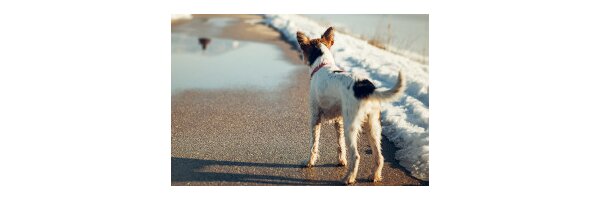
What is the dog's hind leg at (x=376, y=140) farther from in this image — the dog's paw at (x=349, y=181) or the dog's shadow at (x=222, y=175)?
the dog's shadow at (x=222, y=175)

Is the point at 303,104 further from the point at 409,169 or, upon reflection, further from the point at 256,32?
the point at 256,32

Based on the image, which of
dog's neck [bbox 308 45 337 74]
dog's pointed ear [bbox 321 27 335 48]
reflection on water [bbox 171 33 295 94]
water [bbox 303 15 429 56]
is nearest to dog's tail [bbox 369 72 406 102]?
dog's neck [bbox 308 45 337 74]

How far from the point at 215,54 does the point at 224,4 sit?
306cm

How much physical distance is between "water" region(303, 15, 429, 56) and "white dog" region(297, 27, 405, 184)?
139 centimetres

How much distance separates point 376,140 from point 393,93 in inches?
23.0

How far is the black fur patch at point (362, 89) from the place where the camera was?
414 cm

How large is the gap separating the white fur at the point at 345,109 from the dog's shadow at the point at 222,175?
0.26 metres

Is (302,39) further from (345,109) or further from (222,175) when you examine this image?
(222,175)

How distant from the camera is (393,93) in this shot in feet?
13.4

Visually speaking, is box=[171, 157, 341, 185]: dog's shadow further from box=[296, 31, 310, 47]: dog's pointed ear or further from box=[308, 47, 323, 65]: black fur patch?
box=[296, 31, 310, 47]: dog's pointed ear

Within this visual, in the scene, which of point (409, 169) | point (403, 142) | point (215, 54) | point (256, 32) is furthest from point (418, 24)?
point (256, 32)

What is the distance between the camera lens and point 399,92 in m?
4.05

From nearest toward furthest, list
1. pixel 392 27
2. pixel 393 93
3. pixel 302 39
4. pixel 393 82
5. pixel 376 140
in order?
pixel 393 93 → pixel 376 140 → pixel 302 39 → pixel 393 82 → pixel 392 27

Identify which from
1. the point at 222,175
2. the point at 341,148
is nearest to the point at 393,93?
the point at 341,148
